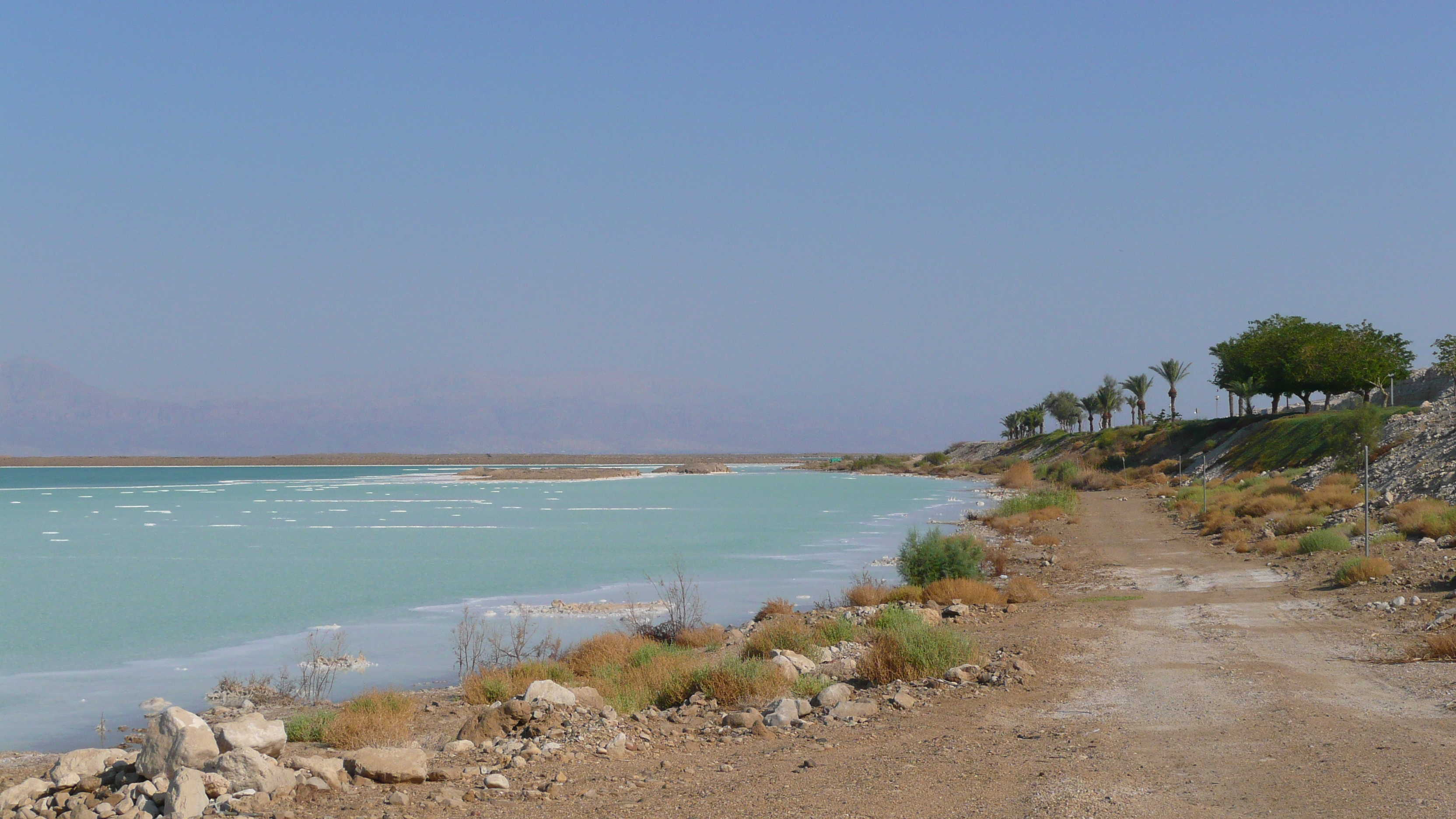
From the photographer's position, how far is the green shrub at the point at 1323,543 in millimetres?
22297

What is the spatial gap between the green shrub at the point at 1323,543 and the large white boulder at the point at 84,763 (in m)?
22.5

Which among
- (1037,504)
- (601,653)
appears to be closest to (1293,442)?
(1037,504)

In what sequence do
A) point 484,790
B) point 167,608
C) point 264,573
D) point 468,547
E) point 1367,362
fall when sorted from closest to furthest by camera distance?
point 484,790
point 167,608
point 264,573
point 468,547
point 1367,362

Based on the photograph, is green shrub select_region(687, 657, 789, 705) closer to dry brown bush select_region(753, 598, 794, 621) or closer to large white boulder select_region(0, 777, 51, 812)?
large white boulder select_region(0, 777, 51, 812)

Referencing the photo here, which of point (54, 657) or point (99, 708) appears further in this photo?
point (54, 657)

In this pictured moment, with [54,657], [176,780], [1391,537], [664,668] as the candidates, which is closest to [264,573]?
[54,657]

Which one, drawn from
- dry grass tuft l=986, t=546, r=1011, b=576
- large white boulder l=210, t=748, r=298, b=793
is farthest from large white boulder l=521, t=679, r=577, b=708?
dry grass tuft l=986, t=546, r=1011, b=576

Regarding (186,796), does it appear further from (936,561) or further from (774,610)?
(936,561)

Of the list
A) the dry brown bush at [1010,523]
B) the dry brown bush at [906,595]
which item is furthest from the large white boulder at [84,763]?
the dry brown bush at [1010,523]

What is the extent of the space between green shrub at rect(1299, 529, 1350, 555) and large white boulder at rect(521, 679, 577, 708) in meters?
18.6

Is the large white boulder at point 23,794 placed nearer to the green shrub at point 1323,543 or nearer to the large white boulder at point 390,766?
the large white boulder at point 390,766

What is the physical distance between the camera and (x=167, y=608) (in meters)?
22.4

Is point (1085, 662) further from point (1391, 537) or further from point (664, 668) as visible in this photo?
A: point (1391, 537)

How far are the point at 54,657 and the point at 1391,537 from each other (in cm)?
2601
